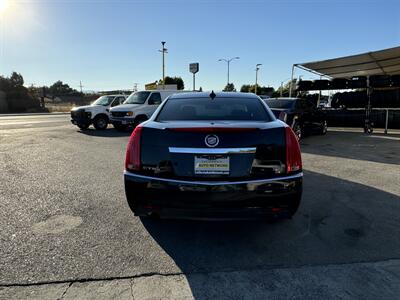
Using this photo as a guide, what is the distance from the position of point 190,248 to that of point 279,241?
1018mm

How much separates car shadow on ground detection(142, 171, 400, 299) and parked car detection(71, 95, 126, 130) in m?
13.6

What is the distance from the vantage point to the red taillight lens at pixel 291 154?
11.2 ft

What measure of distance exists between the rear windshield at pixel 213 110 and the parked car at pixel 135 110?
1067cm

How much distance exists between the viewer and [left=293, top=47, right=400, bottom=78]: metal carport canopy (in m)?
15.2

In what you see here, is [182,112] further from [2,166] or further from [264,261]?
[2,166]

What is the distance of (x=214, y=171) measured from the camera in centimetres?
327

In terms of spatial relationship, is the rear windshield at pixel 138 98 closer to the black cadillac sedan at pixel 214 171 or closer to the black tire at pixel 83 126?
the black tire at pixel 83 126

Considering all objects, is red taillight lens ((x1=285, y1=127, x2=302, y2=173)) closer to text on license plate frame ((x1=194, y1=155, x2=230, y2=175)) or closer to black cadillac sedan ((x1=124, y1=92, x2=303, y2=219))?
black cadillac sedan ((x1=124, y1=92, x2=303, y2=219))

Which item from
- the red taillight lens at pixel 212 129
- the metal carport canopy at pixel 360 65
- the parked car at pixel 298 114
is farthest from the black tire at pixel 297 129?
the red taillight lens at pixel 212 129

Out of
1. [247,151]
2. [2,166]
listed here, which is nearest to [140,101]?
[2,166]

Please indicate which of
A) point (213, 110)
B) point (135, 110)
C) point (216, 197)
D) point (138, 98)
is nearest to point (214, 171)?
point (216, 197)

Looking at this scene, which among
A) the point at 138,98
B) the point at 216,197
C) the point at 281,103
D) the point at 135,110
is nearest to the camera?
the point at 216,197

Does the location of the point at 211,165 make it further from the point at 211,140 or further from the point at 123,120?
the point at 123,120

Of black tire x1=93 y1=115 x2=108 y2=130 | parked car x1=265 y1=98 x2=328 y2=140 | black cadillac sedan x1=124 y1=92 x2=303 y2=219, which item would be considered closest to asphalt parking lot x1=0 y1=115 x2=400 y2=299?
black cadillac sedan x1=124 y1=92 x2=303 y2=219
